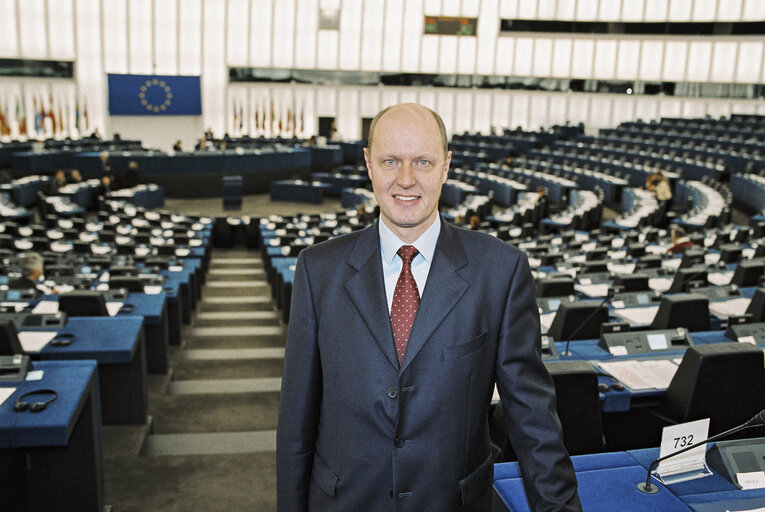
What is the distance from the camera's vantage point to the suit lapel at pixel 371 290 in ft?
5.32

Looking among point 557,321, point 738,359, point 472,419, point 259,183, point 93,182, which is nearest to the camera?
point 472,419

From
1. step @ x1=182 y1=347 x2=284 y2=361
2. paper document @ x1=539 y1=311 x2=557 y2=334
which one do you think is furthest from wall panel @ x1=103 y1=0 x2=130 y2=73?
paper document @ x1=539 y1=311 x2=557 y2=334

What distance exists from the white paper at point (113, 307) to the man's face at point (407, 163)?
4.07m

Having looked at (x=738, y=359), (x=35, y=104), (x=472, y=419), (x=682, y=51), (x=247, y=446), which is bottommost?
(x=247, y=446)

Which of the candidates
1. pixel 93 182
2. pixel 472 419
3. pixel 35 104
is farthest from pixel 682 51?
pixel 472 419

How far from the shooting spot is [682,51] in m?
28.1

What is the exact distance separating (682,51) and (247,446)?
2905cm

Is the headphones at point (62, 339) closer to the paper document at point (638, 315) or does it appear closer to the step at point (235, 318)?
the paper document at point (638, 315)

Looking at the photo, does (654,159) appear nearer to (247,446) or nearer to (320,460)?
(247,446)

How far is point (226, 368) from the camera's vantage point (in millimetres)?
6984

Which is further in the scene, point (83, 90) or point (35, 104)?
point (83, 90)

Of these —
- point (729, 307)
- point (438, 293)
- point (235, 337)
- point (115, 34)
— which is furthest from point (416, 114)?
point (115, 34)

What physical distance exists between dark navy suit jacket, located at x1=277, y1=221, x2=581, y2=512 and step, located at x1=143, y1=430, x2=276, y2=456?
315cm

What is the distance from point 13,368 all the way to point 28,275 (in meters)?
3.39
